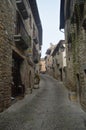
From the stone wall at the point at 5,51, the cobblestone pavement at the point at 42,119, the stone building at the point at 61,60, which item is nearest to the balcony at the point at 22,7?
the stone wall at the point at 5,51

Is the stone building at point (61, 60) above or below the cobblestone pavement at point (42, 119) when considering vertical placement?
above

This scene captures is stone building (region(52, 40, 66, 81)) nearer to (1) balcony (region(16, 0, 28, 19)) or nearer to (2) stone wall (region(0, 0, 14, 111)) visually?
(1) balcony (region(16, 0, 28, 19))

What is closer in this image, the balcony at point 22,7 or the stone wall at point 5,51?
the stone wall at point 5,51

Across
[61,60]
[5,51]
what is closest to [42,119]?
[5,51]

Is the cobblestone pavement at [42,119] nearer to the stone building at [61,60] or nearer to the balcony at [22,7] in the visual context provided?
the balcony at [22,7]

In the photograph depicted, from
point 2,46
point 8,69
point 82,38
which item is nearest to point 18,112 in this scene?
point 8,69

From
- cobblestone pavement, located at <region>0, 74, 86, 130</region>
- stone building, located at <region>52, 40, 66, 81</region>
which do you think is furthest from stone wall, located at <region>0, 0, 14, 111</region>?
stone building, located at <region>52, 40, 66, 81</region>

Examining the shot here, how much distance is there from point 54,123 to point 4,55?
3937 mm

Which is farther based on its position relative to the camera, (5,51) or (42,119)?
(5,51)

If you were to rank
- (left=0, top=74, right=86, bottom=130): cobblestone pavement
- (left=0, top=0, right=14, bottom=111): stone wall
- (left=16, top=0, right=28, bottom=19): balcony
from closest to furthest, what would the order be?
1. (left=0, top=74, right=86, bottom=130): cobblestone pavement
2. (left=0, top=0, right=14, bottom=111): stone wall
3. (left=16, top=0, right=28, bottom=19): balcony

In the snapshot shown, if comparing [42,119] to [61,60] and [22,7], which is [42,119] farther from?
[61,60]

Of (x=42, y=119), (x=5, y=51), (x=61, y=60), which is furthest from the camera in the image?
(x=61, y=60)

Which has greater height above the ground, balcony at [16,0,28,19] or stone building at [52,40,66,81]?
balcony at [16,0,28,19]

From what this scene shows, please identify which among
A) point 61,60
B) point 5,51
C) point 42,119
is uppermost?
point 61,60
